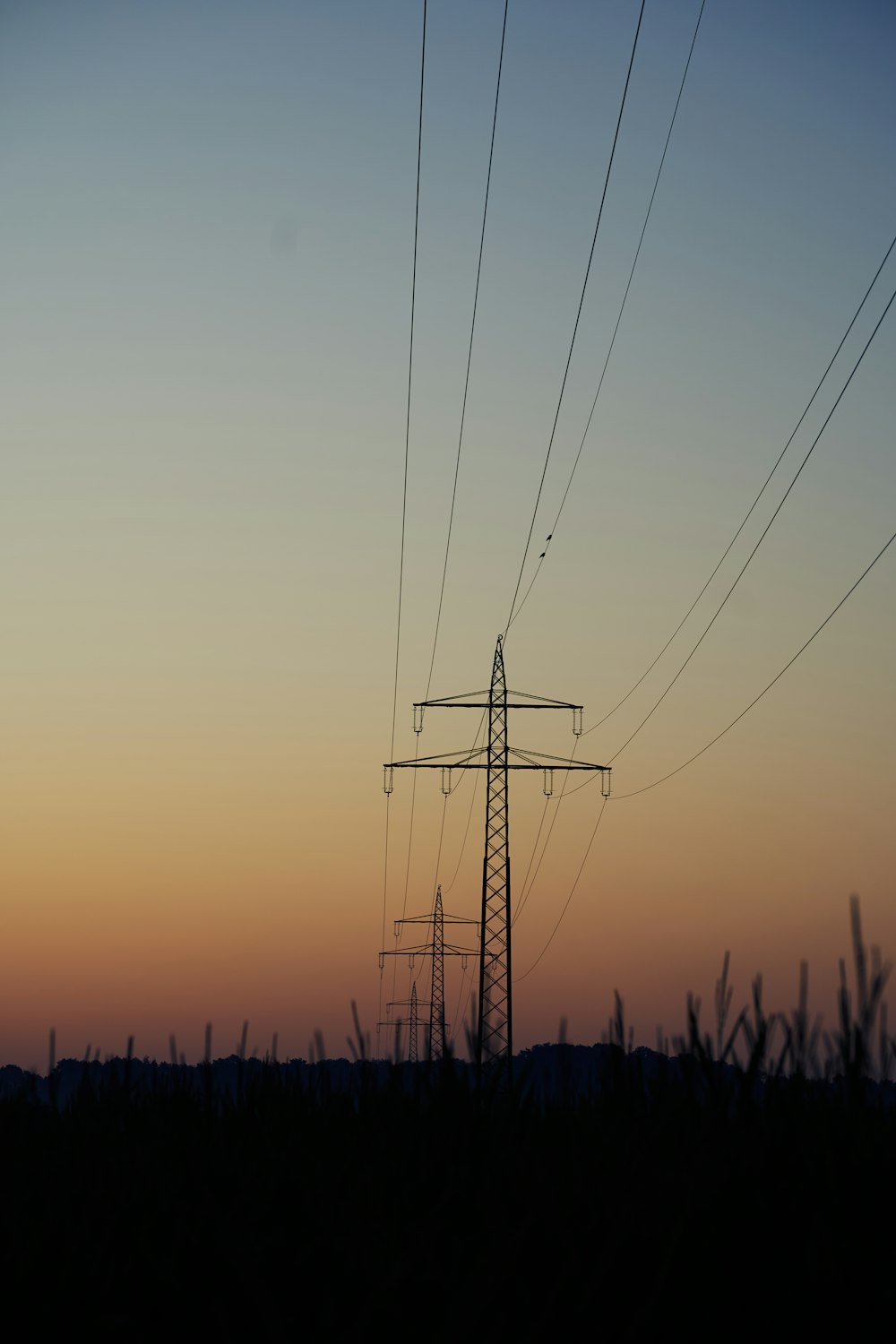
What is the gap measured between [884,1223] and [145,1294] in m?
2.46

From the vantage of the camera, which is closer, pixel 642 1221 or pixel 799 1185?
pixel 642 1221

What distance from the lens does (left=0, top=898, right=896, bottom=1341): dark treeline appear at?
3867mm

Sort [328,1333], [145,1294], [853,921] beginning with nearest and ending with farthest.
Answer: [853,921], [328,1333], [145,1294]

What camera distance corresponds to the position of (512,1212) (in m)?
4.52

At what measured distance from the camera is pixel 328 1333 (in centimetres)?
387

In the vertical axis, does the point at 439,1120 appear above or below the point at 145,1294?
above

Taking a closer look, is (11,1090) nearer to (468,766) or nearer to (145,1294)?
(145,1294)

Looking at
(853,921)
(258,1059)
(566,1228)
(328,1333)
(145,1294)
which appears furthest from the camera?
(258,1059)

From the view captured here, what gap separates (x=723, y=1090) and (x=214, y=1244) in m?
1.97

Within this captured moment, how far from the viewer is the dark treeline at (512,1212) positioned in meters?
3.87

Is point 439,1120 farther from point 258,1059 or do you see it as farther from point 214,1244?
point 258,1059

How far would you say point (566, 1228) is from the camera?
13.8ft

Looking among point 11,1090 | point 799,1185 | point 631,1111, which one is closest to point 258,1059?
point 11,1090

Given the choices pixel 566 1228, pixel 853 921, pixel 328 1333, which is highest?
pixel 853 921
